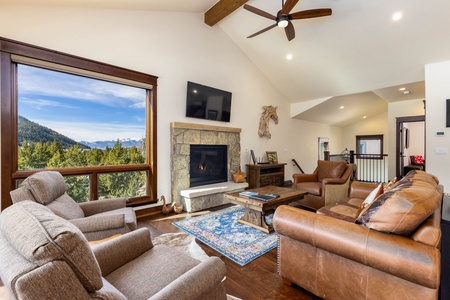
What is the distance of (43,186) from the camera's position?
1816mm

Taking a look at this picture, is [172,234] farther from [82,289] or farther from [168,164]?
[82,289]

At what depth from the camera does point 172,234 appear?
2.89 m

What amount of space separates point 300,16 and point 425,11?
2.04 m

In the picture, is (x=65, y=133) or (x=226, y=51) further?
(x=226, y=51)

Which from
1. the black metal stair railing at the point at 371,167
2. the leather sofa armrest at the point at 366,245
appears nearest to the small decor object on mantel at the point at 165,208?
the leather sofa armrest at the point at 366,245

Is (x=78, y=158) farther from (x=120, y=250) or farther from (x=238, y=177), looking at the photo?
(x=238, y=177)

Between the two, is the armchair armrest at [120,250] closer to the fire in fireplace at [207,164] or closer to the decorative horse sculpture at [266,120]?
the fire in fireplace at [207,164]

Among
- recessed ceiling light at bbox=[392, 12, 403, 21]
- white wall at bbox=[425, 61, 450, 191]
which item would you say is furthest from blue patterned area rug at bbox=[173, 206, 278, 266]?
recessed ceiling light at bbox=[392, 12, 403, 21]

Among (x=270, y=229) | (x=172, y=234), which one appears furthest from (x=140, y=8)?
(x=270, y=229)

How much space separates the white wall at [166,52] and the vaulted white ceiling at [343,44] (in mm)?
181

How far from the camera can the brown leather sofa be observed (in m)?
1.17

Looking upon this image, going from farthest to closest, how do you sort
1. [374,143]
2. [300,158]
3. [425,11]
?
[374,143] → [300,158] → [425,11]

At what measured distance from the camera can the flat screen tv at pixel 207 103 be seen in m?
4.34

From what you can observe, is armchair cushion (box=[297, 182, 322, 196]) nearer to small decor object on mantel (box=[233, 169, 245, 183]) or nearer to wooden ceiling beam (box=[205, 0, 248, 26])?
small decor object on mantel (box=[233, 169, 245, 183])
